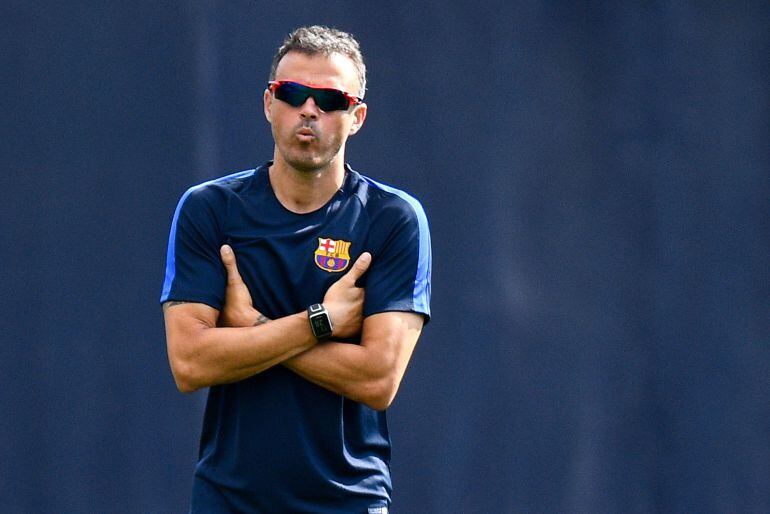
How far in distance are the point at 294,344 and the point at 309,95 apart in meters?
0.75

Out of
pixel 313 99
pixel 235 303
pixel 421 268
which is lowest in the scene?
pixel 235 303

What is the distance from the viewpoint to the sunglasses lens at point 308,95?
3871 mm

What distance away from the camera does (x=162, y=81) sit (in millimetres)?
5273

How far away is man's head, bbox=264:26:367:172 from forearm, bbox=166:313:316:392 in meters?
0.51

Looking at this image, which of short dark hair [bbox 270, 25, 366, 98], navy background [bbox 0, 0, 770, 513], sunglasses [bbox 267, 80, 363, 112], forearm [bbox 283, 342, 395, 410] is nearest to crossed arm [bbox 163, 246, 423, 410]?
forearm [bbox 283, 342, 395, 410]

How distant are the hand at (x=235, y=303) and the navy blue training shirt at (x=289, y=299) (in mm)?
23

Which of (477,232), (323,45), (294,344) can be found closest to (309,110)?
(323,45)

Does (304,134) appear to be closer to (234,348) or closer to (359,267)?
(359,267)

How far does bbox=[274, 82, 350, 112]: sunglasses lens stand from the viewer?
12.7 feet

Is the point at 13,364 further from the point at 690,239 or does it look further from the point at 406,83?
the point at 690,239

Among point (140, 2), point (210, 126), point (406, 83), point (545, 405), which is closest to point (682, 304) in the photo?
point (545, 405)

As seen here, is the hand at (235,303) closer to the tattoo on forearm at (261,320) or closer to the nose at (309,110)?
the tattoo on forearm at (261,320)

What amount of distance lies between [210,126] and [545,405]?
1.84m

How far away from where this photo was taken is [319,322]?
3.73 meters
